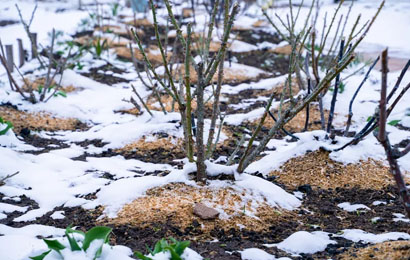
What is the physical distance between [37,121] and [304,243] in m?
3.19

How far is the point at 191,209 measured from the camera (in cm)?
222

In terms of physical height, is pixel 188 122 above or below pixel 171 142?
above

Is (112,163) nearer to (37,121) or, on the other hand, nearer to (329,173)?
(37,121)

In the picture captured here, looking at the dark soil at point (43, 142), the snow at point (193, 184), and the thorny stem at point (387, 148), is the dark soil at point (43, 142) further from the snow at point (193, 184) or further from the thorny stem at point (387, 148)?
the thorny stem at point (387, 148)

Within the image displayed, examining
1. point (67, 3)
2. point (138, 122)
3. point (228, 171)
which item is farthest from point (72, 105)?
point (67, 3)

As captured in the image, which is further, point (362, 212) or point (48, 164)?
point (48, 164)

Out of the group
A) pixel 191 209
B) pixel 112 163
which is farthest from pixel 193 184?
pixel 112 163

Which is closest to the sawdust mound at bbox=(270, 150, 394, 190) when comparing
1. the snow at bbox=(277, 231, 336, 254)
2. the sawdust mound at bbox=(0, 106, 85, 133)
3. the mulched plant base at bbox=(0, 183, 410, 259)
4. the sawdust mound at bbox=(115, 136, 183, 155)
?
the mulched plant base at bbox=(0, 183, 410, 259)

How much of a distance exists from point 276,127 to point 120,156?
5.28 ft

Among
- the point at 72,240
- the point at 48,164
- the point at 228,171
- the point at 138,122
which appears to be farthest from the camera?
the point at 138,122

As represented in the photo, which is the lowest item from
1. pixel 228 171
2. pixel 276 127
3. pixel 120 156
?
pixel 120 156

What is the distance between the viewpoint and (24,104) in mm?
4477

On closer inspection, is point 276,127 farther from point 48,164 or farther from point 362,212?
point 48,164

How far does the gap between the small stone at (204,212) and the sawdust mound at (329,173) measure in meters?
0.83
